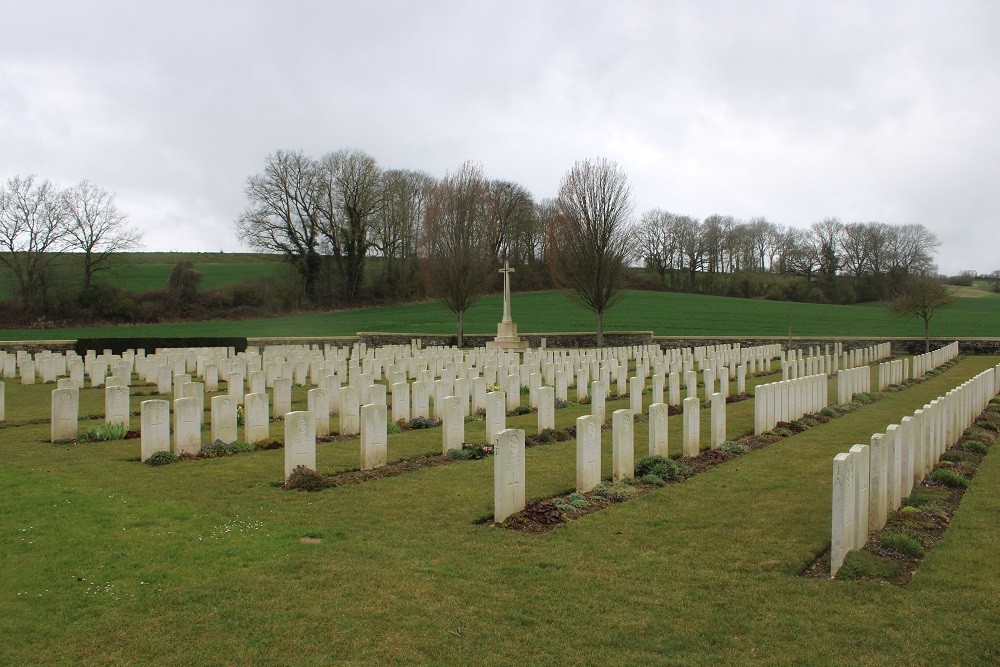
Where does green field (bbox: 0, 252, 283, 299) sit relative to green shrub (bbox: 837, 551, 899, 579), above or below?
above

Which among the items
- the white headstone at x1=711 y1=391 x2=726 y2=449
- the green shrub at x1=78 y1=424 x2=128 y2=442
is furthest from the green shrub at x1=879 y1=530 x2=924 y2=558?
the green shrub at x1=78 y1=424 x2=128 y2=442

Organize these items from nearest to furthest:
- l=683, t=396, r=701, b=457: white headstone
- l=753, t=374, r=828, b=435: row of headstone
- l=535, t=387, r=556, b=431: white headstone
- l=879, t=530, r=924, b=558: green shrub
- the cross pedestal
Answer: l=879, t=530, r=924, b=558: green shrub < l=683, t=396, r=701, b=457: white headstone < l=535, t=387, r=556, b=431: white headstone < l=753, t=374, r=828, b=435: row of headstone < the cross pedestal

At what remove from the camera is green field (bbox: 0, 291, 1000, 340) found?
44594 millimetres

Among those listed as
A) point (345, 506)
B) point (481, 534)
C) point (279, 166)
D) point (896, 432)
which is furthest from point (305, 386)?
point (279, 166)

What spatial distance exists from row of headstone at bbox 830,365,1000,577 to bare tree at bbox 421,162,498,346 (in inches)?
1139

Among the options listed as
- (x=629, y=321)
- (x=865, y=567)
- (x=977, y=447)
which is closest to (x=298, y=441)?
(x=865, y=567)

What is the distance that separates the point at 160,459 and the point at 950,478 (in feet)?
30.6

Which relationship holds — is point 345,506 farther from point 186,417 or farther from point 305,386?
point 305,386

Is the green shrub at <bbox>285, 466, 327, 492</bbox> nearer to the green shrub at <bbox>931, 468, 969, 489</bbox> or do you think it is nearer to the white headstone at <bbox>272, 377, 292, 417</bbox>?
the white headstone at <bbox>272, 377, 292, 417</bbox>

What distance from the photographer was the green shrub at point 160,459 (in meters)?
9.51

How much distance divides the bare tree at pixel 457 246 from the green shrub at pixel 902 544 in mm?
31528

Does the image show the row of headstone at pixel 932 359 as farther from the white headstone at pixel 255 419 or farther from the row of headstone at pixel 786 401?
the white headstone at pixel 255 419

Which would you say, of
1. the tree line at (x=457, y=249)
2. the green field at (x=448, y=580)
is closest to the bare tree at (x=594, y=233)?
the tree line at (x=457, y=249)

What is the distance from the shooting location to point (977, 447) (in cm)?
1040
